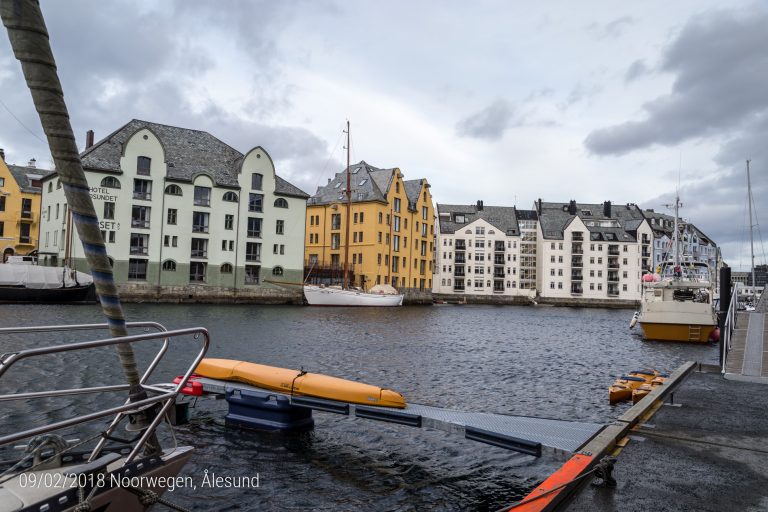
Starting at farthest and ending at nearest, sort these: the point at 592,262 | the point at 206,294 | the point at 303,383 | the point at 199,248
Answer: the point at 592,262, the point at 199,248, the point at 206,294, the point at 303,383

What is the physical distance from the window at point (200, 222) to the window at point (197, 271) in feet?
13.6

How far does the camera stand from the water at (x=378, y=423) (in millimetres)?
9438

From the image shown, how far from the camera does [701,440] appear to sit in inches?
340

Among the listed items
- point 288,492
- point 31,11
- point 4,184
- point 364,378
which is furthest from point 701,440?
point 4,184

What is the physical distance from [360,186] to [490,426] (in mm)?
84902

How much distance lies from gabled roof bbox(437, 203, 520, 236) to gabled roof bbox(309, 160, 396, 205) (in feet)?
119

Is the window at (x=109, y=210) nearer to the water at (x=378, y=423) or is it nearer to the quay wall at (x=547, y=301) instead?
the water at (x=378, y=423)

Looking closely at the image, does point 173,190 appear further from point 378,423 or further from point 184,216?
point 378,423

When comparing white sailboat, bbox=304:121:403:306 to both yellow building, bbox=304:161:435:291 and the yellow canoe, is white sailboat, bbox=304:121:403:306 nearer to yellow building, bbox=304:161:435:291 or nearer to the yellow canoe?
yellow building, bbox=304:161:435:291

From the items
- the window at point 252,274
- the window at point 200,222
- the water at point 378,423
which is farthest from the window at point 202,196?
the water at point 378,423

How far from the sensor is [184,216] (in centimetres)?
6856

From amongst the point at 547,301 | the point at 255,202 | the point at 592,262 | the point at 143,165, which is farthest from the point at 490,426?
the point at 592,262

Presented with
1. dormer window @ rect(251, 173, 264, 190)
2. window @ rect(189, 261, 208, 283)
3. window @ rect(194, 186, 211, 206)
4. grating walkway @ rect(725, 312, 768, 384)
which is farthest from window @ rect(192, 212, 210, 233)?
grating walkway @ rect(725, 312, 768, 384)

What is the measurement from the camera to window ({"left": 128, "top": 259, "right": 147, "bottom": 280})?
6456 centimetres
